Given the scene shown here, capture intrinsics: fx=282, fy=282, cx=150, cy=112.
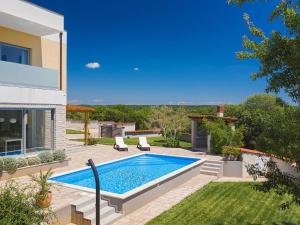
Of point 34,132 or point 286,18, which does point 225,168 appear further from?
point 286,18

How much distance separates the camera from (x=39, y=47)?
1886cm

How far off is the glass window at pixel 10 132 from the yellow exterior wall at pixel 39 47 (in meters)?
4.06

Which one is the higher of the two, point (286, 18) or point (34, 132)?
point (286, 18)

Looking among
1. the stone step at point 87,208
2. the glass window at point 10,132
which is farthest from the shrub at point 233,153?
the glass window at point 10,132

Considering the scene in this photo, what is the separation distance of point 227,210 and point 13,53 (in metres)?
15.2

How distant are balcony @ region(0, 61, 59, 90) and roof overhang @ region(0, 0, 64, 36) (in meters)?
2.64

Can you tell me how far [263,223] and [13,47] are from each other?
16.6 m

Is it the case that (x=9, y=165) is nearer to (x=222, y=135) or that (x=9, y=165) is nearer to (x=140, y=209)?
(x=140, y=209)

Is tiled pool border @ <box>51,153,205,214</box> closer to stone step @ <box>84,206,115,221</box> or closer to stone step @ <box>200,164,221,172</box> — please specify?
stone step @ <box>84,206,115,221</box>

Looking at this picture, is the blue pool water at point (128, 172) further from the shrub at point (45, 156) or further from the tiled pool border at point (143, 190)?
the shrub at point (45, 156)

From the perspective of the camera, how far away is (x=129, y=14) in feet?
162

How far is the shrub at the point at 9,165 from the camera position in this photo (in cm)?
1445

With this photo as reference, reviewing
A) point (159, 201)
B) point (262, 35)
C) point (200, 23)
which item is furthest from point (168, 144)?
point (200, 23)

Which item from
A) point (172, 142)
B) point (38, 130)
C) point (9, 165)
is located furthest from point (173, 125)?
point (9, 165)
